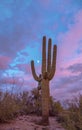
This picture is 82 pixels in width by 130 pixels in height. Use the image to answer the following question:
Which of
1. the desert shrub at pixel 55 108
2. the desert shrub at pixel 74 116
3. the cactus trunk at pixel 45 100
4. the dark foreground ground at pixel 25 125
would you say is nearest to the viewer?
the desert shrub at pixel 74 116

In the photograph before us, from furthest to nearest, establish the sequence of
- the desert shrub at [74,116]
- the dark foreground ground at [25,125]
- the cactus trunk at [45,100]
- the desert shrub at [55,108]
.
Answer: the desert shrub at [55,108] → the cactus trunk at [45,100] → the dark foreground ground at [25,125] → the desert shrub at [74,116]

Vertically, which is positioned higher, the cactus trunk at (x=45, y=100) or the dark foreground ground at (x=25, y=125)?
the cactus trunk at (x=45, y=100)

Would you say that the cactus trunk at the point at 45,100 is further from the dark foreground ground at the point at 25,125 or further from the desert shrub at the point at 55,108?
the desert shrub at the point at 55,108

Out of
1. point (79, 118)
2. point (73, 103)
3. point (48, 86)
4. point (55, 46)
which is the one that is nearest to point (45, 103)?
point (48, 86)

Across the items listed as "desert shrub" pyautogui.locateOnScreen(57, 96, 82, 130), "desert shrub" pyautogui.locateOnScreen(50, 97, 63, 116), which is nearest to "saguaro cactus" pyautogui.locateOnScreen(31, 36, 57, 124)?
"desert shrub" pyautogui.locateOnScreen(50, 97, 63, 116)

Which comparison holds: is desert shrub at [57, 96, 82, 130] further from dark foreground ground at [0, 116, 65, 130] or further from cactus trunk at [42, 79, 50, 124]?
cactus trunk at [42, 79, 50, 124]

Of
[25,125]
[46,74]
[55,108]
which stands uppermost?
[46,74]

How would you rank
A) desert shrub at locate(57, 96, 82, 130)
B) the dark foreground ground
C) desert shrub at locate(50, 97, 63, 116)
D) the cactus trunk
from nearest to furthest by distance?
desert shrub at locate(57, 96, 82, 130), the dark foreground ground, the cactus trunk, desert shrub at locate(50, 97, 63, 116)

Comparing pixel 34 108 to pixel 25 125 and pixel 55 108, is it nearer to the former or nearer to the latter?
pixel 55 108

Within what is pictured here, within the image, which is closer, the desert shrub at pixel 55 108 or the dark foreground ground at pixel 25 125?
the dark foreground ground at pixel 25 125

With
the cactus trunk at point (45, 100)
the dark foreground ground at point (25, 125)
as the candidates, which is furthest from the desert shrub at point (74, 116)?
the cactus trunk at point (45, 100)

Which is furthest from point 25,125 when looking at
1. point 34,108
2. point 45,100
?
point 34,108

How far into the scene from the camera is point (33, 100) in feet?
57.0

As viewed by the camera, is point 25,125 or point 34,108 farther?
point 34,108
